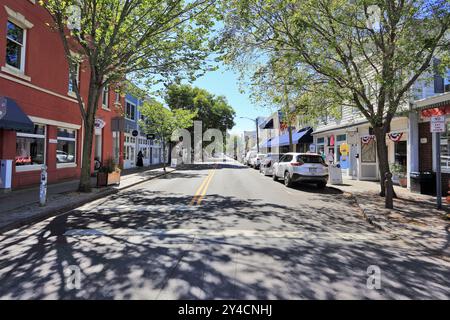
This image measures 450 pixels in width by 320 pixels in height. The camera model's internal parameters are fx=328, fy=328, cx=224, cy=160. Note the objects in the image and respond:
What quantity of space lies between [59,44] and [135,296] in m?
15.7

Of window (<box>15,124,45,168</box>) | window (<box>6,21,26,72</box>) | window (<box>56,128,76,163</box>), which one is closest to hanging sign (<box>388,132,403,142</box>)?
window (<box>56,128,76,163</box>)

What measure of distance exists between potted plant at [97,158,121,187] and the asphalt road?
5500mm

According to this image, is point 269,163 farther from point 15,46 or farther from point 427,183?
point 15,46

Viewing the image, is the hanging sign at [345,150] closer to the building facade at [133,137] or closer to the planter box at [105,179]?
the planter box at [105,179]

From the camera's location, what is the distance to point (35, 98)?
1405 centimetres

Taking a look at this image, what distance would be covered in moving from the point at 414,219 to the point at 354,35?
7074 mm

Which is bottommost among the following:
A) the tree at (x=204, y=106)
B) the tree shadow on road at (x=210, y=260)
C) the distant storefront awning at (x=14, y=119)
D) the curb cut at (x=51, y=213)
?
the tree shadow on road at (x=210, y=260)

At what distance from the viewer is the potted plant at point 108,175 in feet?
47.9

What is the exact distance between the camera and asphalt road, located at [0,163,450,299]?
4.09 metres

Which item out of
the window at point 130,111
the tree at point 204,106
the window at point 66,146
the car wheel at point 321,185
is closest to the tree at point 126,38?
the window at point 66,146

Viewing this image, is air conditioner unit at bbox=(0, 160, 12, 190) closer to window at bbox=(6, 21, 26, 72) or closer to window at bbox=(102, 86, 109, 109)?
window at bbox=(6, 21, 26, 72)

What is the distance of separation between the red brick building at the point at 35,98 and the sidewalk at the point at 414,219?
451 inches
